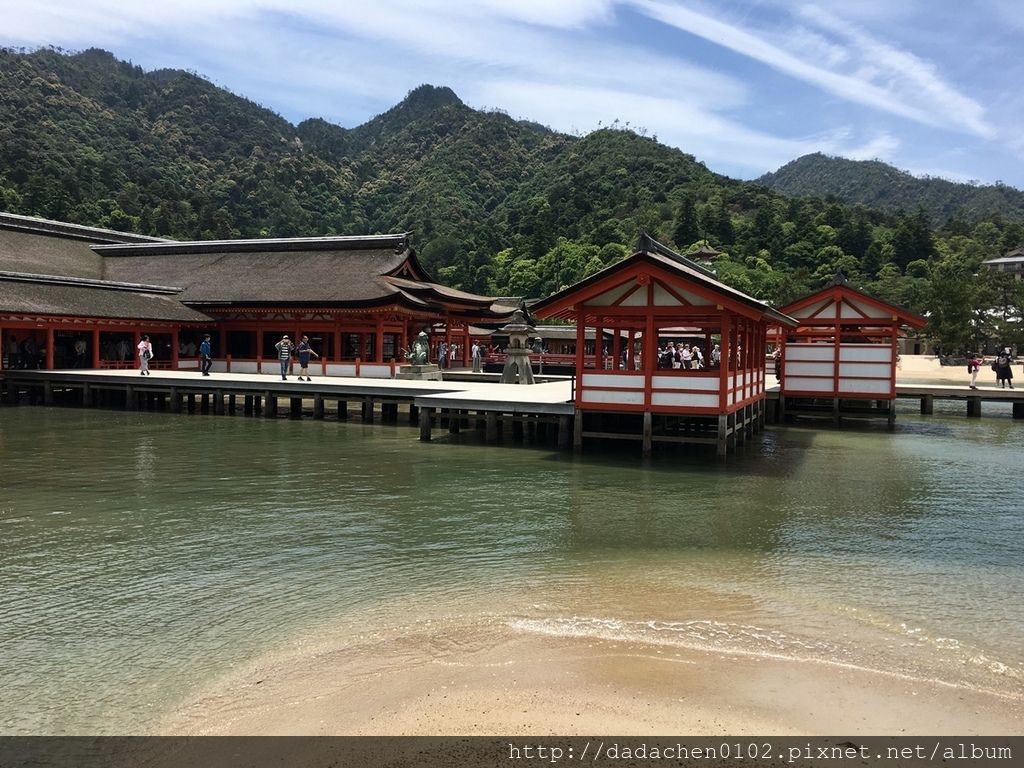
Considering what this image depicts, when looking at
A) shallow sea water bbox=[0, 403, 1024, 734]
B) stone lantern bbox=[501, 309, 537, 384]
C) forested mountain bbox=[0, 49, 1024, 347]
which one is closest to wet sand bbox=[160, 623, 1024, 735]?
shallow sea water bbox=[0, 403, 1024, 734]

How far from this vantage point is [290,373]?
30406 millimetres

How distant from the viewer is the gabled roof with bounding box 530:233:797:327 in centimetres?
1541

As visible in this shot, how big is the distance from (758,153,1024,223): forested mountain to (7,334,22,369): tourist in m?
130

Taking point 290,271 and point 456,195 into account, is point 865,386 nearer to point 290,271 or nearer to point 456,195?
point 290,271

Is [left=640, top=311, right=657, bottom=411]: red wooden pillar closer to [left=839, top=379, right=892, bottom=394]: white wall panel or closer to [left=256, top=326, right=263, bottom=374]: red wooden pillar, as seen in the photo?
[left=839, top=379, right=892, bottom=394]: white wall panel

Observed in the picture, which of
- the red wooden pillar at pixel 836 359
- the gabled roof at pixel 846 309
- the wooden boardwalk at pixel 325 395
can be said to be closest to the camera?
the wooden boardwalk at pixel 325 395

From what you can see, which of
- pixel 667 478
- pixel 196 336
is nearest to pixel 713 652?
pixel 667 478

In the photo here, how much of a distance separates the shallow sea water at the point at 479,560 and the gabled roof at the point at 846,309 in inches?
271

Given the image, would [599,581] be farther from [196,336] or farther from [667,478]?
[196,336]

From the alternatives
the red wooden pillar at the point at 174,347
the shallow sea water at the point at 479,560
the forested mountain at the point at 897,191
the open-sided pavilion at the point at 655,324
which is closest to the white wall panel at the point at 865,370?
the shallow sea water at the point at 479,560

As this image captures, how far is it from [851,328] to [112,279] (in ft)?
106

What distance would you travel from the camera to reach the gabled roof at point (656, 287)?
1541 cm

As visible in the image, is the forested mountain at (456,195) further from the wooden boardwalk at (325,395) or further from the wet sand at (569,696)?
the wet sand at (569,696)

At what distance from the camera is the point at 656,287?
641 inches
